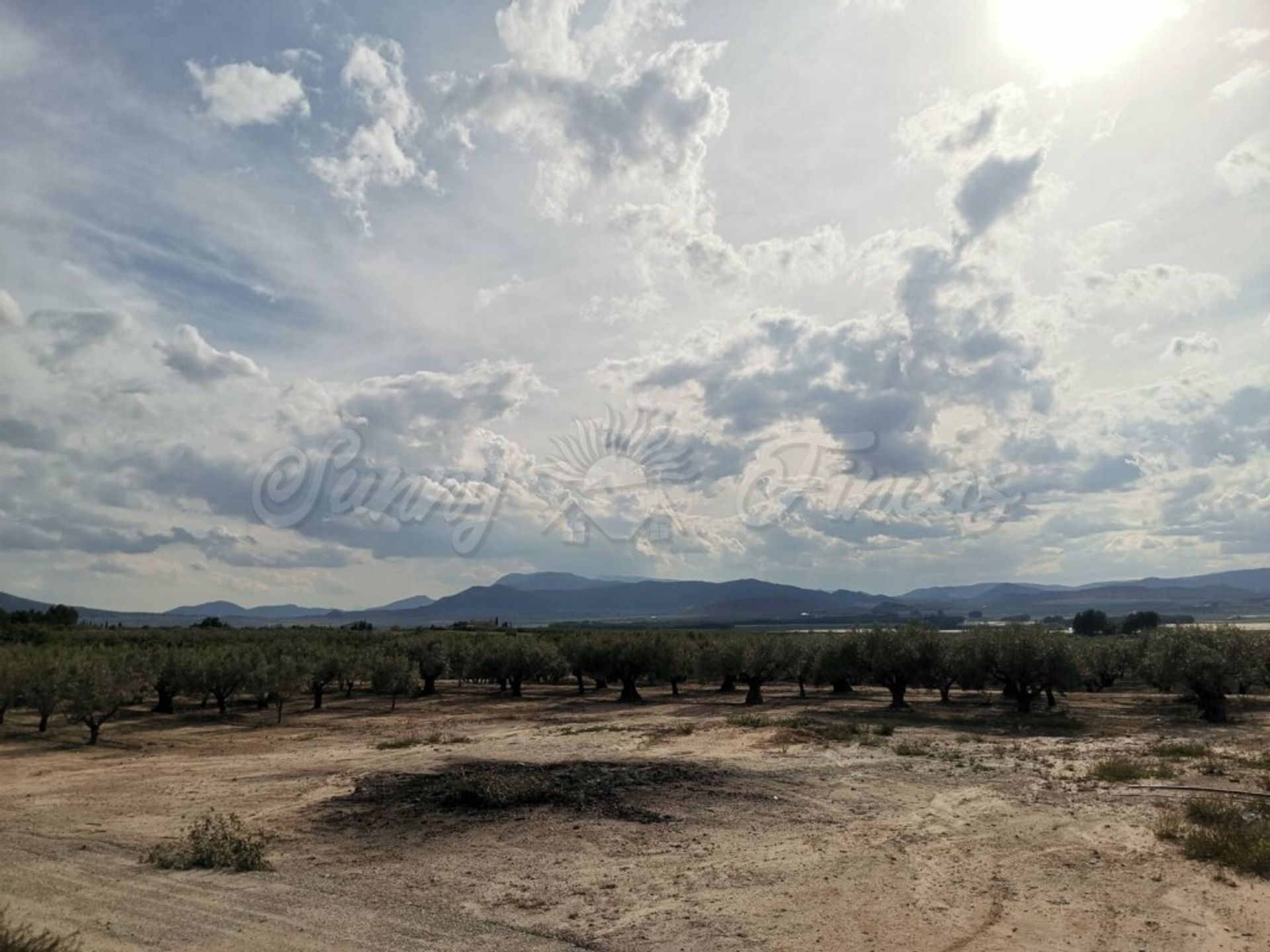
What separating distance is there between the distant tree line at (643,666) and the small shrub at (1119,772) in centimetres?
2256

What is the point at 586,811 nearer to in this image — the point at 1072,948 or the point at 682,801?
the point at 682,801

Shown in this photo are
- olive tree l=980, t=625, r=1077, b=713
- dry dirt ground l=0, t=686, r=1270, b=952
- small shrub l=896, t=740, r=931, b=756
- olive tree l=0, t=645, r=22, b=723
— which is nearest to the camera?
dry dirt ground l=0, t=686, r=1270, b=952

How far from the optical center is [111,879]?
50.8ft

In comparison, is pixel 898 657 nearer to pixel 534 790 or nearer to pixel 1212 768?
pixel 1212 768

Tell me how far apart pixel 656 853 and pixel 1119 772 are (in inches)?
626

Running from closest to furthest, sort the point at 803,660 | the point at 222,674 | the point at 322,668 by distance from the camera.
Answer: the point at 222,674 < the point at 322,668 < the point at 803,660

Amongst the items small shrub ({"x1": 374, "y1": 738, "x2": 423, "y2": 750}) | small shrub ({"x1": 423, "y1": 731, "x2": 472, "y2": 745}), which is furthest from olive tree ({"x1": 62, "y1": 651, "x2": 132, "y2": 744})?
small shrub ({"x1": 423, "y1": 731, "x2": 472, "y2": 745})

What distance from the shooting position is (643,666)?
2692 inches

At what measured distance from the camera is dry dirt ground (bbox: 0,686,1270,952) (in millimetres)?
12609

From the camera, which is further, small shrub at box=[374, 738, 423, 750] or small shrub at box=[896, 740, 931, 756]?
small shrub at box=[374, 738, 423, 750]

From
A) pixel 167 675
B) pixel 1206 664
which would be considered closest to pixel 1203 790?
pixel 1206 664

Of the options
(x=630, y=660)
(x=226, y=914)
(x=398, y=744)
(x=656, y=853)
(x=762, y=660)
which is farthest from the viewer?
(x=630, y=660)

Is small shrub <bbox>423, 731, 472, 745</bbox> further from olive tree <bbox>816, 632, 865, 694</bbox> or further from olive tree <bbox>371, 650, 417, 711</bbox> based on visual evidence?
olive tree <bbox>816, 632, 865, 694</bbox>

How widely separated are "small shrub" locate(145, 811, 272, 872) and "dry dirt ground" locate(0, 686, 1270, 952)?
43 cm
